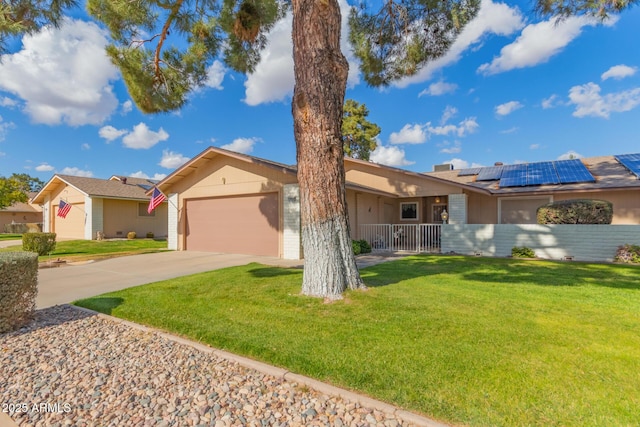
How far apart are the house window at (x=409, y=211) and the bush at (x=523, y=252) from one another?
20.1ft

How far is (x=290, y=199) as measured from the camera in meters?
11.3

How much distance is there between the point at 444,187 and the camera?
13281 mm

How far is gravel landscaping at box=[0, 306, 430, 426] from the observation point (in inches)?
95.8

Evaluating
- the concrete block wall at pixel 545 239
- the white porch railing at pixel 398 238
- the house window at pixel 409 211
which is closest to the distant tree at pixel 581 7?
the concrete block wall at pixel 545 239

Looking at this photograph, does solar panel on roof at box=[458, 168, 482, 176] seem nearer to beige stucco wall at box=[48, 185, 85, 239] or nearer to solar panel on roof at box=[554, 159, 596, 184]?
solar panel on roof at box=[554, 159, 596, 184]

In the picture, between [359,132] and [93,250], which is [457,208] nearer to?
[93,250]

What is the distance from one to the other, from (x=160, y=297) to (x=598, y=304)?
7.58m

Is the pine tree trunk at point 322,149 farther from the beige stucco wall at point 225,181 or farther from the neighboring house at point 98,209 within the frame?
the neighboring house at point 98,209

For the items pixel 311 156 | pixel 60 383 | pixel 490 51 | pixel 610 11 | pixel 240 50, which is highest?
pixel 490 51

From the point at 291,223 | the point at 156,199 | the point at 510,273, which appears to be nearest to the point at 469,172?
the point at 510,273

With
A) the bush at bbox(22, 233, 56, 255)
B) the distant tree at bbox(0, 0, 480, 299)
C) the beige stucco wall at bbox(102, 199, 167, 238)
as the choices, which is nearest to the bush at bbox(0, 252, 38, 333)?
the distant tree at bbox(0, 0, 480, 299)

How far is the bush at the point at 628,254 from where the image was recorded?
9.54 meters

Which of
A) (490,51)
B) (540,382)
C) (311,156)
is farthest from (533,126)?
(540,382)

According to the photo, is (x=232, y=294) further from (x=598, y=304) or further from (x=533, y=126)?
(x=533, y=126)
